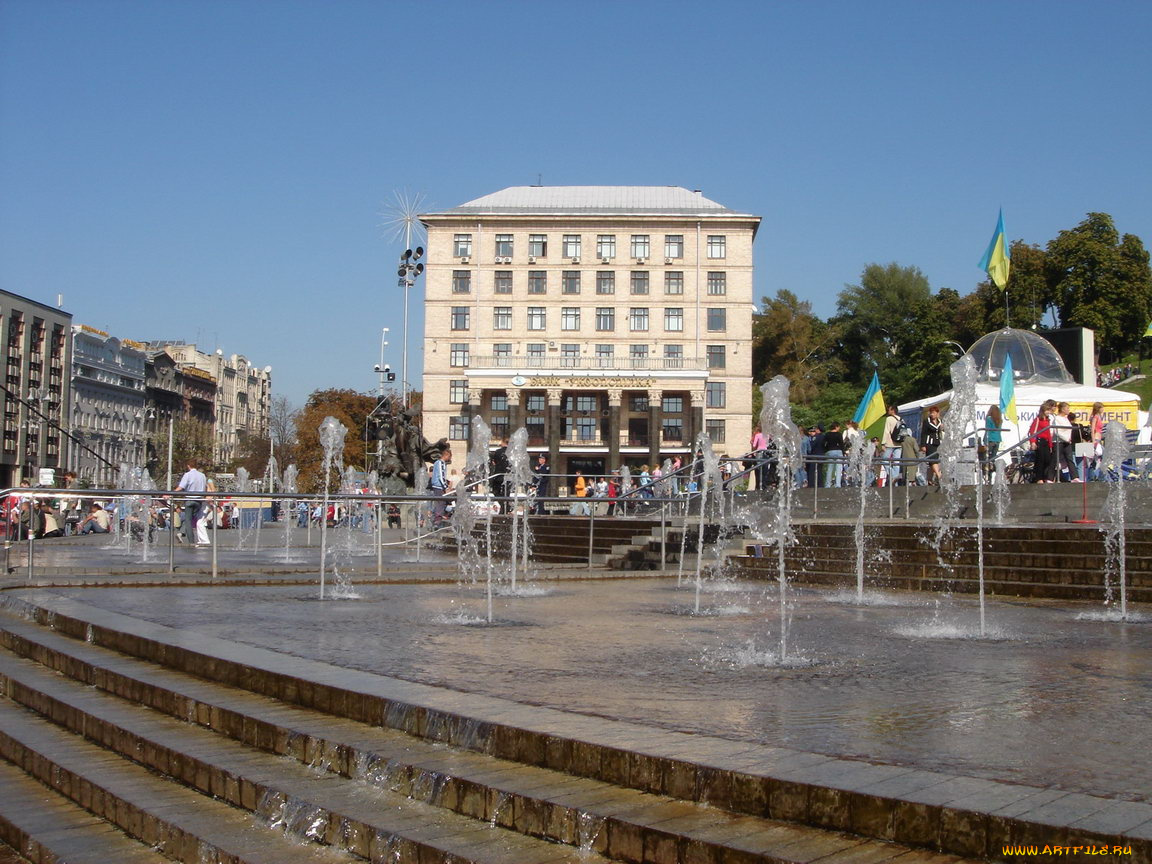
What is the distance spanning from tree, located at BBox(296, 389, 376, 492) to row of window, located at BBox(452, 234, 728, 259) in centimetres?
1441

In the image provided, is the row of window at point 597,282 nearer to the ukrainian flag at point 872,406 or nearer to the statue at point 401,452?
the ukrainian flag at point 872,406

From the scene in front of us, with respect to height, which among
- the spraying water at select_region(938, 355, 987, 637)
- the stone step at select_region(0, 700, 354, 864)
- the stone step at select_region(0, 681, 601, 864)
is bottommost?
the stone step at select_region(0, 700, 354, 864)

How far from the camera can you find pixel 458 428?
8344 centimetres

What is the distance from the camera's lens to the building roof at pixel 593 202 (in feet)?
276

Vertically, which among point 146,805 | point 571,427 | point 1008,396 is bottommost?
point 146,805

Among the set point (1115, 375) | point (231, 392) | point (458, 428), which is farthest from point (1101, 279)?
point (231, 392)

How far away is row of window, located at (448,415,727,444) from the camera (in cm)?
8250

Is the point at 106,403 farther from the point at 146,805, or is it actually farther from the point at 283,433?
the point at 146,805

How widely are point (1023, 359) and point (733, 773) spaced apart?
Result: 36331 millimetres

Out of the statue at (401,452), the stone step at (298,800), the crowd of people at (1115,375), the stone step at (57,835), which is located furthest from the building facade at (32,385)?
the stone step at (57,835)

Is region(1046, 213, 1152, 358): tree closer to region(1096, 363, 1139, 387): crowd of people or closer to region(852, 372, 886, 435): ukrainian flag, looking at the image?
region(1096, 363, 1139, 387): crowd of people

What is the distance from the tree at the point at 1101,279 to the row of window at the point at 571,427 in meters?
23.9

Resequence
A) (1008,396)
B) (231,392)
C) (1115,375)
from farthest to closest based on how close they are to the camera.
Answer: (231,392) < (1115,375) < (1008,396)

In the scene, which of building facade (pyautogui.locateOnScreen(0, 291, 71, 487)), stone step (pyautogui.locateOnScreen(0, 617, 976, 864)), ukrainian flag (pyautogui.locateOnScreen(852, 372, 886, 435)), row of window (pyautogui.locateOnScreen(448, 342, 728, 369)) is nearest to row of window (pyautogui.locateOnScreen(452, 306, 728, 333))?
row of window (pyautogui.locateOnScreen(448, 342, 728, 369))
